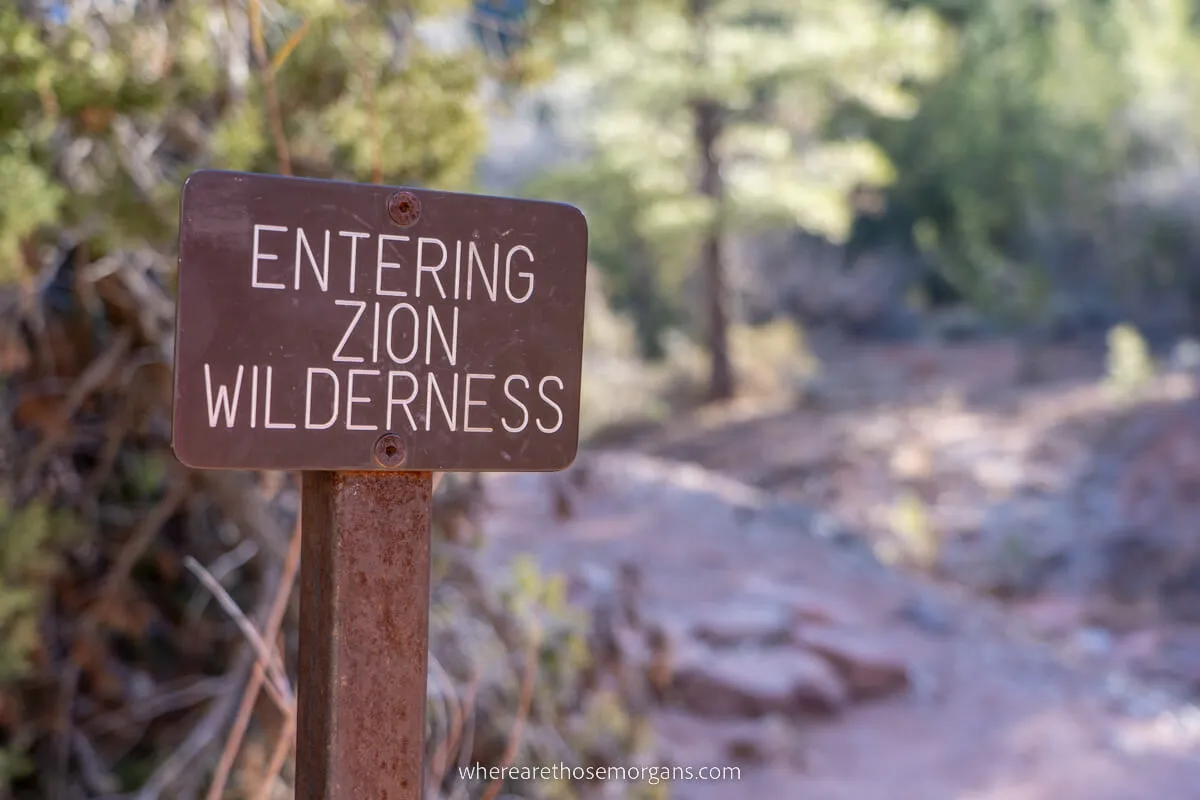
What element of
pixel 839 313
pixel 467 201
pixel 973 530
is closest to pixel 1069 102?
pixel 839 313

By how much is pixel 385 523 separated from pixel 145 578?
229 cm

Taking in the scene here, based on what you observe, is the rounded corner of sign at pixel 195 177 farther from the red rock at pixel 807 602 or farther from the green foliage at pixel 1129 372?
the green foliage at pixel 1129 372

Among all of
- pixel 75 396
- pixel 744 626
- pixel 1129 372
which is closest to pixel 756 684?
pixel 744 626

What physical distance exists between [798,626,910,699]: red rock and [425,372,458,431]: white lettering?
15.2 feet

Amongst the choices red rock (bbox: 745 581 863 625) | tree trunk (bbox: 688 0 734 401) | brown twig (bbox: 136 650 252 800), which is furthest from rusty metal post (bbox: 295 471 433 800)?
tree trunk (bbox: 688 0 734 401)

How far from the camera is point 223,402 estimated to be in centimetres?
150

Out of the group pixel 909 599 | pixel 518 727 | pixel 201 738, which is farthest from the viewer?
pixel 909 599

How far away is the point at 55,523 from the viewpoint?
294 cm

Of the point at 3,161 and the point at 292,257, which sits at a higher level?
the point at 3,161

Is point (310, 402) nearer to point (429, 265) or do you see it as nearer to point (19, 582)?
point (429, 265)

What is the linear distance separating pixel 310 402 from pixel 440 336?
0.17m

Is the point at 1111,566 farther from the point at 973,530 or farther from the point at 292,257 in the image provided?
the point at 292,257

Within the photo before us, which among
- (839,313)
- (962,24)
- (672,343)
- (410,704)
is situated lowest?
(410,704)

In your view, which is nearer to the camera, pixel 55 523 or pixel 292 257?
pixel 292 257
